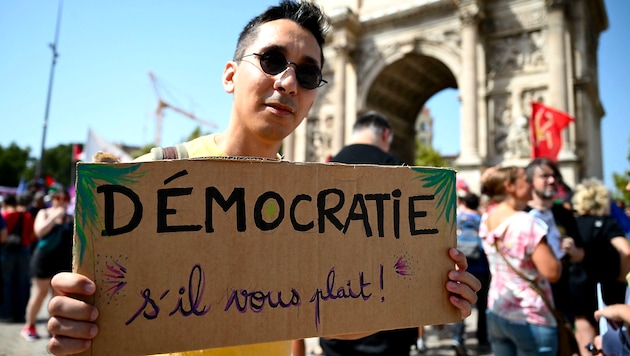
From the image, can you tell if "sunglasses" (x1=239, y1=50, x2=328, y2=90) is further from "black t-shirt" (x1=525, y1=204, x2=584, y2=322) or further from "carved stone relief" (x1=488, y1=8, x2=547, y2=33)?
"carved stone relief" (x1=488, y1=8, x2=547, y2=33)

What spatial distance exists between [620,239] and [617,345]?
2.28 meters

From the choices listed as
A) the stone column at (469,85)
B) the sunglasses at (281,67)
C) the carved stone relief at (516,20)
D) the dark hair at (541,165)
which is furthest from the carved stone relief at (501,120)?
the sunglasses at (281,67)

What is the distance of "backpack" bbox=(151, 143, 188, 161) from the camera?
4.68 ft

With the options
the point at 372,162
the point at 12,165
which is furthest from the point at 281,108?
the point at 12,165

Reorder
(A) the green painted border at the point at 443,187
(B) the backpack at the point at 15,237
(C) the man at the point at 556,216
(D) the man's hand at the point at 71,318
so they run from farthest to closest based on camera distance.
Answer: (B) the backpack at the point at 15,237 < (C) the man at the point at 556,216 < (A) the green painted border at the point at 443,187 < (D) the man's hand at the point at 71,318

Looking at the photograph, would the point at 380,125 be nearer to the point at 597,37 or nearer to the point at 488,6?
the point at 488,6

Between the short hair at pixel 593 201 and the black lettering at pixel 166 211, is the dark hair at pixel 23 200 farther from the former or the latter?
the short hair at pixel 593 201

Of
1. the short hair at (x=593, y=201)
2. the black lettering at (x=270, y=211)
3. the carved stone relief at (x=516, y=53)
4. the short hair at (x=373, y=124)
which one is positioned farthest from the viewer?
the carved stone relief at (x=516, y=53)

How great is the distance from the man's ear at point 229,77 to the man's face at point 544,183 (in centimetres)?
320

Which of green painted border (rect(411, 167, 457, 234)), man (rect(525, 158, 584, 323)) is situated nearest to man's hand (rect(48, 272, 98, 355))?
green painted border (rect(411, 167, 457, 234))

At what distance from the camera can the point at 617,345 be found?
6.68 ft

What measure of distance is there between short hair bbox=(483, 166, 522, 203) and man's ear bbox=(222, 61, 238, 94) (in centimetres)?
271

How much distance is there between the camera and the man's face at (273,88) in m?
1.47

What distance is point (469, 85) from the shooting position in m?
15.8
